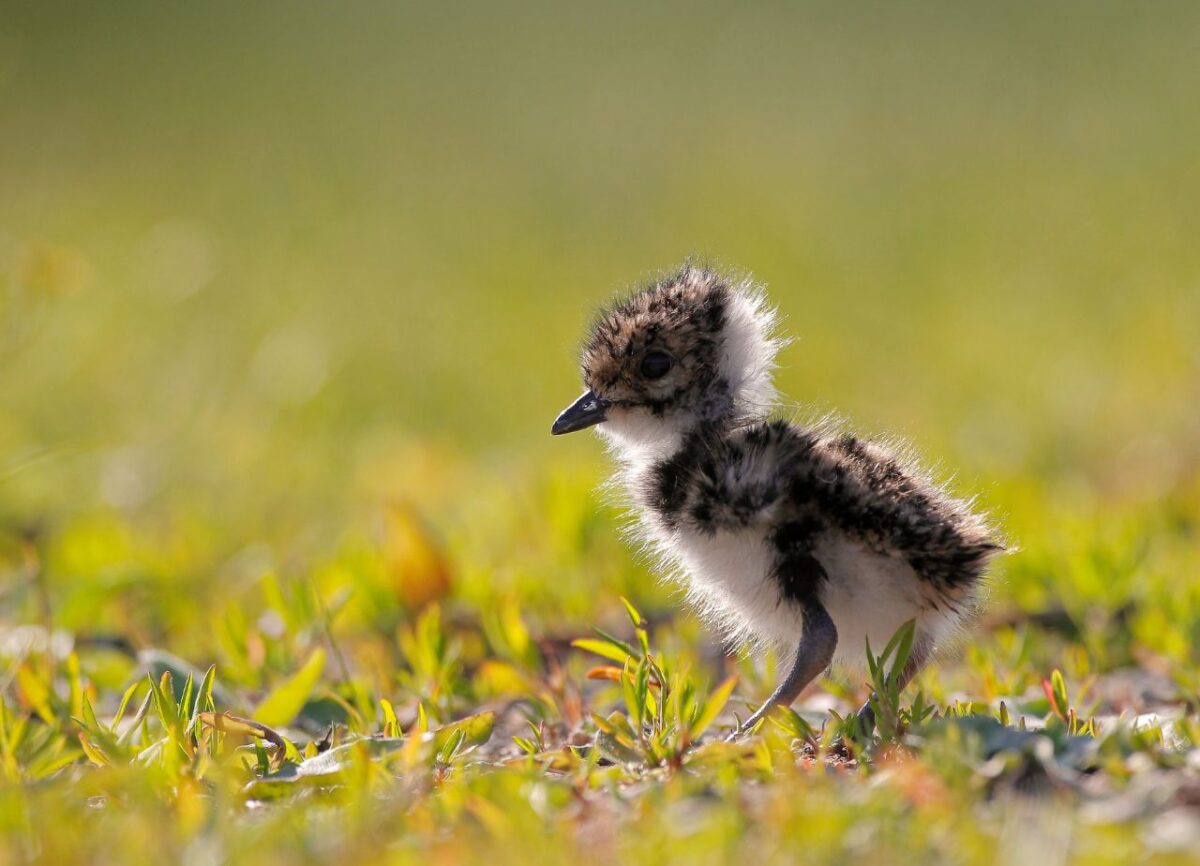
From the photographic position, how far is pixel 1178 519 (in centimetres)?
551

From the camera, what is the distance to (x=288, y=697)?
3.66 meters

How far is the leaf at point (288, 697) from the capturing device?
3.64m

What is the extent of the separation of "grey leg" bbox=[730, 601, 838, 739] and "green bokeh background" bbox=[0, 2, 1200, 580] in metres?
0.88

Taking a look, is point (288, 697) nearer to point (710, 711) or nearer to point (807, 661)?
point (710, 711)

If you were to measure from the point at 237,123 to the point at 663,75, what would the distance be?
509 cm

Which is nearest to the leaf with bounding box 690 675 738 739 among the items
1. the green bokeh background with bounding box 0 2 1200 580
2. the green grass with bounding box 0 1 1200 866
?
the green grass with bounding box 0 1 1200 866

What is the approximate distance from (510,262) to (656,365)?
7960 millimetres

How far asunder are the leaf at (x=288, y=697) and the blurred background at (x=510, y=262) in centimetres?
87

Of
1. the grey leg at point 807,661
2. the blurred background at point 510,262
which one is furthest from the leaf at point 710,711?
the blurred background at point 510,262

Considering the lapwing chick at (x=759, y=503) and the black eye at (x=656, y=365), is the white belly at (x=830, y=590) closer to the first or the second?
the lapwing chick at (x=759, y=503)

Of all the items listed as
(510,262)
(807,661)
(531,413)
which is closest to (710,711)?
(807,661)

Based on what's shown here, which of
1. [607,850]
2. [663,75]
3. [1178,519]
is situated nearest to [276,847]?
[607,850]

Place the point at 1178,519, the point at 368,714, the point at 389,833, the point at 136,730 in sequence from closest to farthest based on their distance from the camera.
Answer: the point at 389,833
the point at 136,730
the point at 368,714
the point at 1178,519

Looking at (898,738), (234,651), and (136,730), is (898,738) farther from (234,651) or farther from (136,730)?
(234,651)
